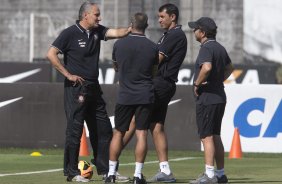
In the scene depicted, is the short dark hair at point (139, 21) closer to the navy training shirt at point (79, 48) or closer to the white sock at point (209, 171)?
the navy training shirt at point (79, 48)

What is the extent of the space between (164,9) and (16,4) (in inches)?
1640

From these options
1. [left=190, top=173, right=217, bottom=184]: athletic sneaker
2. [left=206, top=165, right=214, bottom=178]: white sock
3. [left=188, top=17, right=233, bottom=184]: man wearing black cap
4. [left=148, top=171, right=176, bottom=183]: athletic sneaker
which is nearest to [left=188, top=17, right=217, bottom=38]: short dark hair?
[left=188, top=17, right=233, bottom=184]: man wearing black cap

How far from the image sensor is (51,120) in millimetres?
21219

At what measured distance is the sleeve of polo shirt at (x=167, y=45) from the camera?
44.2 ft

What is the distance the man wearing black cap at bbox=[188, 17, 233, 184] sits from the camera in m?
13.0

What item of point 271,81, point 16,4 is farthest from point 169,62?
point 16,4

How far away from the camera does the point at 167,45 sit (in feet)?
44.3

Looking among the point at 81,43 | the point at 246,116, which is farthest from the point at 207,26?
the point at 246,116

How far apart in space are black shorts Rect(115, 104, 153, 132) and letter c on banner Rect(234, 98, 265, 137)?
27.3 feet

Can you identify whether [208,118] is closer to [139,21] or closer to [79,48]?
[139,21]

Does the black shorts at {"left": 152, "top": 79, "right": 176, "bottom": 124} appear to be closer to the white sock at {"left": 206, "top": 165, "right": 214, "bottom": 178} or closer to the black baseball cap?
the black baseball cap

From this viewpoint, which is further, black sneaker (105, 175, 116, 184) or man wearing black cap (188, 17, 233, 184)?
man wearing black cap (188, 17, 233, 184)

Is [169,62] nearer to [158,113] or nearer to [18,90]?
[158,113]

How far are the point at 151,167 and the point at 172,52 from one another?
2994mm
